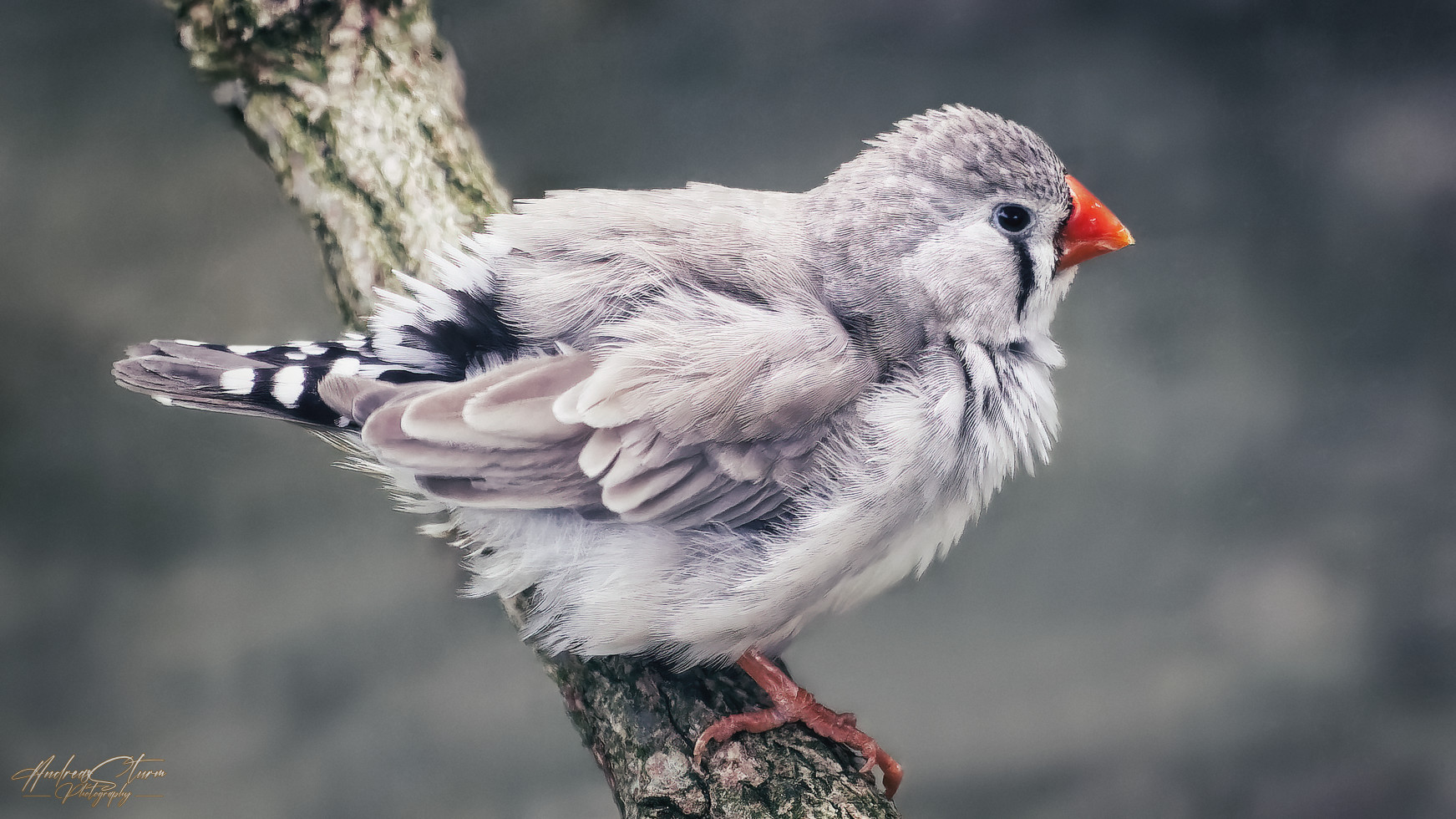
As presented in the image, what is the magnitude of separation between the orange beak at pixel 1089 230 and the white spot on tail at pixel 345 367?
1008 millimetres

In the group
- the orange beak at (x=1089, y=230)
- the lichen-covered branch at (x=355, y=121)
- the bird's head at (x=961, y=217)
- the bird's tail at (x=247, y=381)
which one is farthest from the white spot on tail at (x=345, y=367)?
the orange beak at (x=1089, y=230)

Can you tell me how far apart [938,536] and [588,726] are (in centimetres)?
61

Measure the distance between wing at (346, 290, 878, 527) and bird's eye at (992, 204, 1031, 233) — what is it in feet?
0.94

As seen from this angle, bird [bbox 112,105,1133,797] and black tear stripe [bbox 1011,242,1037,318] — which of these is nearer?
bird [bbox 112,105,1133,797]

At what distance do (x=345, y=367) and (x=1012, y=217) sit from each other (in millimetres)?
945

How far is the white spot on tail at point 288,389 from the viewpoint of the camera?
129cm

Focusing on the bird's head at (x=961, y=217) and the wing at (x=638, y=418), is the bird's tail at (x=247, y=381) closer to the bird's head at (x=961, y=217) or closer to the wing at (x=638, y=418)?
the wing at (x=638, y=418)

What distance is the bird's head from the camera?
1322 mm

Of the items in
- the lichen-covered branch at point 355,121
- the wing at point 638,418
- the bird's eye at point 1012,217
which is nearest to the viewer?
the wing at point 638,418

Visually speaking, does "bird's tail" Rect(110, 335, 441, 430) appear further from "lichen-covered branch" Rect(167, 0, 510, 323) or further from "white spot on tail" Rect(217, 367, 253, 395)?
"lichen-covered branch" Rect(167, 0, 510, 323)

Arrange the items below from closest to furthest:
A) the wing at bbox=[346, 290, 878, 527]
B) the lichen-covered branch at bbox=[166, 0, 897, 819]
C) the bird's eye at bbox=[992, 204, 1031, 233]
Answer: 1. the wing at bbox=[346, 290, 878, 527]
2. the bird's eye at bbox=[992, 204, 1031, 233]
3. the lichen-covered branch at bbox=[166, 0, 897, 819]

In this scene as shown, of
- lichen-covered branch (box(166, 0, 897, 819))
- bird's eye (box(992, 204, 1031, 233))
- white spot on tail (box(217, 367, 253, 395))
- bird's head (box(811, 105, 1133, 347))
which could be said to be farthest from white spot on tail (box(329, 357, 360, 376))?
bird's eye (box(992, 204, 1031, 233))

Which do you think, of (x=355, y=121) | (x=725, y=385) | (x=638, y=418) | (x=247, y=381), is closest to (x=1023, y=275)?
(x=725, y=385)

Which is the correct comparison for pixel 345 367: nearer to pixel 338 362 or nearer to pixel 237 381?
pixel 338 362
